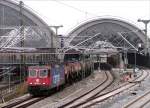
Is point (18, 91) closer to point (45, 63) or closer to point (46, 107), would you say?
point (45, 63)

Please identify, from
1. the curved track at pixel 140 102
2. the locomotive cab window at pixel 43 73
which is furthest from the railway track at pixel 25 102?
the curved track at pixel 140 102

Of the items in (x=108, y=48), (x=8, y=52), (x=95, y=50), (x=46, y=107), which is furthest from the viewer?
(x=108, y=48)

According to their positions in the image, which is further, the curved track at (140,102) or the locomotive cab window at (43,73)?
the locomotive cab window at (43,73)

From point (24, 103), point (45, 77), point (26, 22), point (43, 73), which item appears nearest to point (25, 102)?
point (24, 103)

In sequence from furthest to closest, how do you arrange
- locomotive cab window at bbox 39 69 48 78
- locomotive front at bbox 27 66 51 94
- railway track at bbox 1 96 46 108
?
1. locomotive cab window at bbox 39 69 48 78
2. locomotive front at bbox 27 66 51 94
3. railway track at bbox 1 96 46 108

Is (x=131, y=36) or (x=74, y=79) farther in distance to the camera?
(x=131, y=36)

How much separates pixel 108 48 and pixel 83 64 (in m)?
24.2

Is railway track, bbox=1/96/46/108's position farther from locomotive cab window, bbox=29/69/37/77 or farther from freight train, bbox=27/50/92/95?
locomotive cab window, bbox=29/69/37/77

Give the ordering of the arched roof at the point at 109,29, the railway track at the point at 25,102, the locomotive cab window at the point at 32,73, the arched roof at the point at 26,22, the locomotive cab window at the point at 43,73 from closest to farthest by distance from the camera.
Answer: the railway track at the point at 25,102 < the locomotive cab window at the point at 43,73 < the locomotive cab window at the point at 32,73 < the arched roof at the point at 26,22 < the arched roof at the point at 109,29

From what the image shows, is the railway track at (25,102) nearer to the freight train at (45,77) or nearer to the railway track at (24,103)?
the railway track at (24,103)

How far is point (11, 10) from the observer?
11388cm

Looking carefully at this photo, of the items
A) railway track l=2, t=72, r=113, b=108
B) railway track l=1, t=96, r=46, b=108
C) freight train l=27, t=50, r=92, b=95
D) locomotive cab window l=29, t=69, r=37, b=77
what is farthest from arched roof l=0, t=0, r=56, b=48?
railway track l=2, t=72, r=113, b=108

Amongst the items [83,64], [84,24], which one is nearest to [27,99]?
[83,64]

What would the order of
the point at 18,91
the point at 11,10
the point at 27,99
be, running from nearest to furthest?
the point at 27,99 < the point at 18,91 < the point at 11,10
